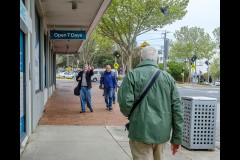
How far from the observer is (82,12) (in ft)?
38.7

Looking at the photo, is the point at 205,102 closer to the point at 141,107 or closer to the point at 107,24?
the point at 141,107

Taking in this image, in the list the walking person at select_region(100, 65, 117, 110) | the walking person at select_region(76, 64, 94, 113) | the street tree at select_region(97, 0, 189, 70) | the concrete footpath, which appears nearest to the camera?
the concrete footpath

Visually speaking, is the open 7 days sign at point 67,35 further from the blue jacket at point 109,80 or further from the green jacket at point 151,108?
the green jacket at point 151,108

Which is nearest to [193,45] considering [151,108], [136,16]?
[136,16]

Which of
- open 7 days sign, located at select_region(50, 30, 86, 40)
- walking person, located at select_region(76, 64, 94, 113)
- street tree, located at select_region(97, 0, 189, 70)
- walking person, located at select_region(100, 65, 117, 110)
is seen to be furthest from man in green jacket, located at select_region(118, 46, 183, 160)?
street tree, located at select_region(97, 0, 189, 70)

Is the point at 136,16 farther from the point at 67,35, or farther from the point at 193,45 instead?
the point at 193,45

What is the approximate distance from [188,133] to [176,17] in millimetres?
22909

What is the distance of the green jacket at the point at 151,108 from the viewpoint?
3.44 m

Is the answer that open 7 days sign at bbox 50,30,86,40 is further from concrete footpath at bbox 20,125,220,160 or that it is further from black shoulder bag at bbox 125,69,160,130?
black shoulder bag at bbox 125,69,160,130

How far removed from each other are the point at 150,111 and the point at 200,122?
3.68 meters

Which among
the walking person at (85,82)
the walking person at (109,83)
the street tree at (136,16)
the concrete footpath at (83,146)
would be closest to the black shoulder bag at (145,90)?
the concrete footpath at (83,146)

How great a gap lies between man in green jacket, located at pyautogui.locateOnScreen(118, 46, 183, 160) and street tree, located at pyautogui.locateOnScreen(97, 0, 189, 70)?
900 inches

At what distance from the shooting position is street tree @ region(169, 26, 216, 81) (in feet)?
223
